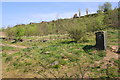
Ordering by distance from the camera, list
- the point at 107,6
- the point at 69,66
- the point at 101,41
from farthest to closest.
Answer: the point at 107,6
the point at 101,41
the point at 69,66

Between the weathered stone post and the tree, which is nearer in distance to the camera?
the weathered stone post

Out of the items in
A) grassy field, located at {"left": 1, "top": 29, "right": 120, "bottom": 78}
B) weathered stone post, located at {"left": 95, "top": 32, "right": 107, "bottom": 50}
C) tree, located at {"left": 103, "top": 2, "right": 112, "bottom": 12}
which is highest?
tree, located at {"left": 103, "top": 2, "right": 112, "bottom": 12}

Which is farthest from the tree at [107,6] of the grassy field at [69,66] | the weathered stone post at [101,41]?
the grassy field at [69,66]

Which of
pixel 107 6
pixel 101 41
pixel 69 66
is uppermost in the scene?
pixel 107 6

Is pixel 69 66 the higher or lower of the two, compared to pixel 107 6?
lower

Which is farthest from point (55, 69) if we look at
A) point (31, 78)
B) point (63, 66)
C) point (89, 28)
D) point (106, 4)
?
point (106, 4)

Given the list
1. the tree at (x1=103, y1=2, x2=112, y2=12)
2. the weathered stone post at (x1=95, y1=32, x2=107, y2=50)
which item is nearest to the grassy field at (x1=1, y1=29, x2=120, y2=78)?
the weathered stone post at (x1=95, y1=32, x2=107, y2=50)

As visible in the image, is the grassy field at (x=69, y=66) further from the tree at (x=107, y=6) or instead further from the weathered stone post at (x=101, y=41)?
the tree at (x=107, y=6)

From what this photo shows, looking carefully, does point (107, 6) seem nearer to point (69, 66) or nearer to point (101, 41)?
point (101, 41)

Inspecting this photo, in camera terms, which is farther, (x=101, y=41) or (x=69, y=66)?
(x=101, y=41)

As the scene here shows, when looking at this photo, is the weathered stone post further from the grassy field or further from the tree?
the tree

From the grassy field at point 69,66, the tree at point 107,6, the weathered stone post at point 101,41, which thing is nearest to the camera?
the grassy field at point 69,66

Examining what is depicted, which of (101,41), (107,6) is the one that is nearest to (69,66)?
(101,41)

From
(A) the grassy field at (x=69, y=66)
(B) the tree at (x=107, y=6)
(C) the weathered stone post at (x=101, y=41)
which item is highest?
(B) the tree at (x=107, y=6)
